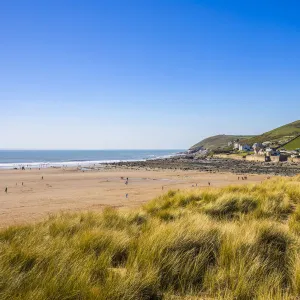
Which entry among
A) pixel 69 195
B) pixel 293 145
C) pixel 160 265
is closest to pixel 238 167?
pixel 69 195

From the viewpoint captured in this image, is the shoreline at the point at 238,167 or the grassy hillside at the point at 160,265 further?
the shoreline at the point at 238,167

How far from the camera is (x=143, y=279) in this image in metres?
3.45

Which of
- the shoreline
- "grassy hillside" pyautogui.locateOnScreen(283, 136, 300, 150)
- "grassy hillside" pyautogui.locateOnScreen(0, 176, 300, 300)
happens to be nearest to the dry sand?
"grassy hillside" pyautogui.locateOnScreen(0, 176, 300, 300)

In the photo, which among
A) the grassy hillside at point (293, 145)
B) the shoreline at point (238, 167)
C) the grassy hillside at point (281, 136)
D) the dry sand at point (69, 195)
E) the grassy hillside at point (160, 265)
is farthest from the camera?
the grassy hillside at point (281, 136)

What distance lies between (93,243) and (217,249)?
2.13 m

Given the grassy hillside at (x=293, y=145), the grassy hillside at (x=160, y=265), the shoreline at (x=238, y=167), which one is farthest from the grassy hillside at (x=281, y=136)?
the grassy hillside at (x=160, y=265)

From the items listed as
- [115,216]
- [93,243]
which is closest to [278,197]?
[115,216]

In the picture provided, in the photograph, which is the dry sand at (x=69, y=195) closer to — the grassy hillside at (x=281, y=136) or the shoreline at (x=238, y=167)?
the shoreline at (x=238, y=167)

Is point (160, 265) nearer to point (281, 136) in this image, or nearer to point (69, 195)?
point (69, 195)

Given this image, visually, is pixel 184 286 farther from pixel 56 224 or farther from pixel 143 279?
pixel 56 224

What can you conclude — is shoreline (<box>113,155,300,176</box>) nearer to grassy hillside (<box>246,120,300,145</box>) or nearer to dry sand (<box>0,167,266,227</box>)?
dry sand (<box>0,167,266,227</box>)

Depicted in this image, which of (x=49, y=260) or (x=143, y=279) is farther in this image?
(x=49, y=260)

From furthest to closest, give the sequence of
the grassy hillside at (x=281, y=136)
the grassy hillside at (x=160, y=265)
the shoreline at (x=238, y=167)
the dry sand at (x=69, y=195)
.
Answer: the grassy hillside at (x=281, y=136)
the shoreline at (x=238, y=167)
the dry sand at (x=69, y=195)
the grassy hillside at (x=160, y=265)

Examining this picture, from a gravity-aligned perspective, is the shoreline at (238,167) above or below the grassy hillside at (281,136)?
below
